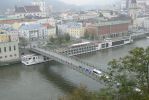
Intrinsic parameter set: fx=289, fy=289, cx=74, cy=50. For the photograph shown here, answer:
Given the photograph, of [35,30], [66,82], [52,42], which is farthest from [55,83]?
[35,30]

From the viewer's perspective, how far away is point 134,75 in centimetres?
318

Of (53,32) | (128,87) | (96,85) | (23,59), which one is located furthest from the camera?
(53,32)

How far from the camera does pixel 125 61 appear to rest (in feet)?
10.1

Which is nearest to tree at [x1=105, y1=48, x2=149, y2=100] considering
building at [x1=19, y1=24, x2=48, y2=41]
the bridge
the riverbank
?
the bridge

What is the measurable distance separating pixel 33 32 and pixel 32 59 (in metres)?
5.02

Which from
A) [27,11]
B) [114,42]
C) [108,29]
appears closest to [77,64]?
[114,42]

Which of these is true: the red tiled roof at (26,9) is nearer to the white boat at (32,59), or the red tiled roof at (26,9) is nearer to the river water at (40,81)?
the white boat at (32,59)

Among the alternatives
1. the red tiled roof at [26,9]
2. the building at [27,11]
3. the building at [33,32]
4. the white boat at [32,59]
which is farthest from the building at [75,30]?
the red tiled roof at [26,9]

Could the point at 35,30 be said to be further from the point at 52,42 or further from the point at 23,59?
the point at 23,59

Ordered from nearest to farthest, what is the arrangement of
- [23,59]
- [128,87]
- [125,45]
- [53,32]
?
[128,87], [23,59], [125,45], [53,32]

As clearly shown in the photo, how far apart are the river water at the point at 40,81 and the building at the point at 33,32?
16.3ft

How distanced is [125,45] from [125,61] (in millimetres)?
13782

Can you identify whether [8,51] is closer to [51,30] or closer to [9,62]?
[9,62]

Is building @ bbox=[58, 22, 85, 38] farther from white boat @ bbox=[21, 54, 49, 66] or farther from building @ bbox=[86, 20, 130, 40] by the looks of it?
white boat @ bbox=[21, 54, 49, 66]
